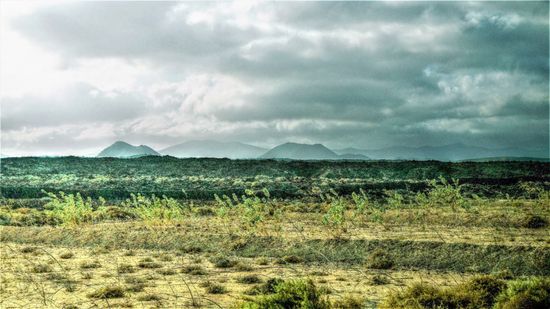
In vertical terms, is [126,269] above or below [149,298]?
below

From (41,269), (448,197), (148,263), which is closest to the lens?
(41,269)

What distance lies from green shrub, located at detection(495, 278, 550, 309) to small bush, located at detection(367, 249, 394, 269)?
8.35 meters

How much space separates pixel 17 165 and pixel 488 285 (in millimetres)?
88211

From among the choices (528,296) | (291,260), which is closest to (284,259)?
(291,260)

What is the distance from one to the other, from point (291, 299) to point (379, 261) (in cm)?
1004

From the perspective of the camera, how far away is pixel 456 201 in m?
29.6

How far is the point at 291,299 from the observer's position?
8055mm

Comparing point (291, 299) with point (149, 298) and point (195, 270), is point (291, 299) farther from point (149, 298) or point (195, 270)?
point (195, 270)

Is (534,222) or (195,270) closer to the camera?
(195,270)

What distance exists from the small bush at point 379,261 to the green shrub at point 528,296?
8347mm

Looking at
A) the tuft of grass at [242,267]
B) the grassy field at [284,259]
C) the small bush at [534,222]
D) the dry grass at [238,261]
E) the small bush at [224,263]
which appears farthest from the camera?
the small bush at [534,222]

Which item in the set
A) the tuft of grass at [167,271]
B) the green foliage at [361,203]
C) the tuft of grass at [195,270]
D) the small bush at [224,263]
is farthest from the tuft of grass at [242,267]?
the green foliage at [361,203]

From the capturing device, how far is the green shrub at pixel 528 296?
838 cm

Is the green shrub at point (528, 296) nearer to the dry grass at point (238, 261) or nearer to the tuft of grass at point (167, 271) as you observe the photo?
the dry grass at point (238, 261)
